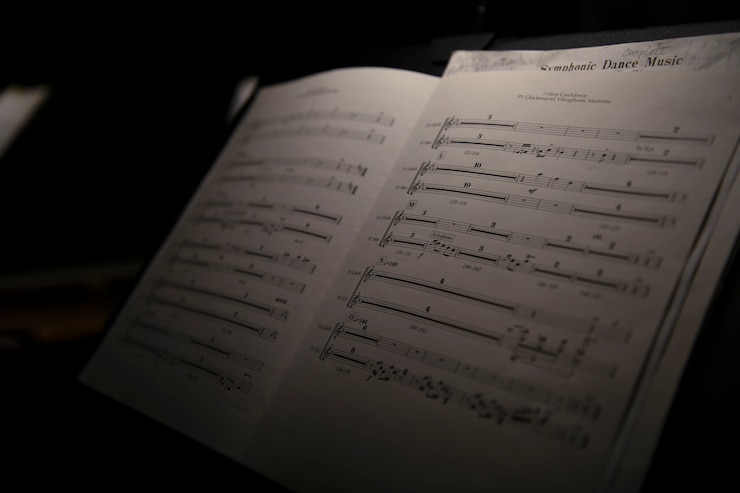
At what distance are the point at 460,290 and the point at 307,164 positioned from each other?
0.41m

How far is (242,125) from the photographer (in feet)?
3.87

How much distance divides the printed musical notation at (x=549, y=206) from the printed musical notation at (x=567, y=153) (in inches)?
2.7

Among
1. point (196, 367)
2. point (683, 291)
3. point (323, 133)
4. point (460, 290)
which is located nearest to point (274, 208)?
point (323, 133)

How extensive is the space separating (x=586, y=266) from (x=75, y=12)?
2.14m

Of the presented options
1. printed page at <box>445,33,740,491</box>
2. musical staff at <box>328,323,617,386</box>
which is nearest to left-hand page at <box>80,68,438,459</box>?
musical staff at <box>328,323,617,386</box>

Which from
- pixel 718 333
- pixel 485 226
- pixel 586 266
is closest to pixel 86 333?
pixel 485 226

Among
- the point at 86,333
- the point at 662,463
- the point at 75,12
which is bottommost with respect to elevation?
the point at 86,333

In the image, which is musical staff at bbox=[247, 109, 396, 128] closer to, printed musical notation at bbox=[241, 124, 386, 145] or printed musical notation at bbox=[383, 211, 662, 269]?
printed musical notation at bbox=[241, 124, 386, 145]

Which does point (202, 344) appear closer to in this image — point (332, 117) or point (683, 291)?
point (332, 117)

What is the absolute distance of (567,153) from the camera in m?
0.73

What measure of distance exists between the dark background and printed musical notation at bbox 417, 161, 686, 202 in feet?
0.38

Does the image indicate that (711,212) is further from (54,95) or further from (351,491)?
(54,95)

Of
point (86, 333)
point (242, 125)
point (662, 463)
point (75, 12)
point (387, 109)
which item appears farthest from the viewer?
point (75, 12)

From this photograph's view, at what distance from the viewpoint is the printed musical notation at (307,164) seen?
0.93 metres
